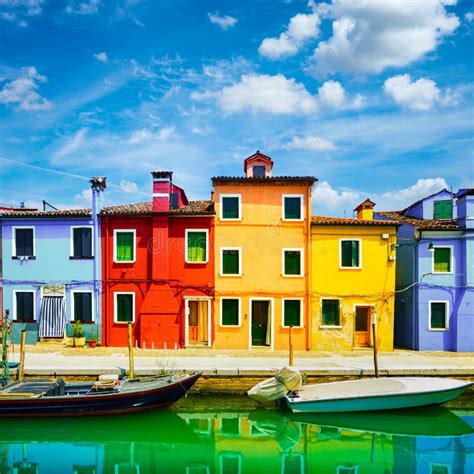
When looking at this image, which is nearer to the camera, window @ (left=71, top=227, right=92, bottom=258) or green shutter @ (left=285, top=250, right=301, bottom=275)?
green shutter @ (left=285, top=250, right=301, bottom=275)

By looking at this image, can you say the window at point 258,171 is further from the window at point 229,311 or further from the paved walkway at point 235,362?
the paved walkway at point 235,362

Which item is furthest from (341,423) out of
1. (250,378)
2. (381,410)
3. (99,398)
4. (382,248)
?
(382,248)

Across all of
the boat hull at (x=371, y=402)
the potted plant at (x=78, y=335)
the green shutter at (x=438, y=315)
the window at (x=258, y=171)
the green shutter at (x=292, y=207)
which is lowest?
the boat hull at (x=371, y=402)

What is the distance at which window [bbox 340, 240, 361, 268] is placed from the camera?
21.2m

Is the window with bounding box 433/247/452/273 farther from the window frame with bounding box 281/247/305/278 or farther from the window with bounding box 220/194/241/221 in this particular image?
the window with bounding box 220/194/241/221

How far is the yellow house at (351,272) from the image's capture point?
21016mm

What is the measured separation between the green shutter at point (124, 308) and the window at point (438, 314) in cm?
1432

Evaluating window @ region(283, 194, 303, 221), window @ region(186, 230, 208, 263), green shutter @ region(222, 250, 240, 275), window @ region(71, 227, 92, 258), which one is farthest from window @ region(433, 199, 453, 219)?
window @ region(71, 227, 92, 258)

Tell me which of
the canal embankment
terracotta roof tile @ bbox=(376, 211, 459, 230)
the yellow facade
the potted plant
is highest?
terracotta roof tile @ bbox=(376, 211, 459, 230)

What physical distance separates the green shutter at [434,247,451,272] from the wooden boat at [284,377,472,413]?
7125 mm

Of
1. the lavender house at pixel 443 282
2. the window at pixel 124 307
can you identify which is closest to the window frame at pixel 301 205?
the lavender house at pixel 443 282

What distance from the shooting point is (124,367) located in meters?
16.5

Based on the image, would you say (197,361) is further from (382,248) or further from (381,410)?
(382,248)

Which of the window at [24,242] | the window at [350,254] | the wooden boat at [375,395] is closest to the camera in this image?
the wooden boat at [375,395]
